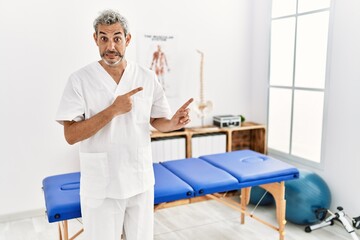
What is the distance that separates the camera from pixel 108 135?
157 centimetres

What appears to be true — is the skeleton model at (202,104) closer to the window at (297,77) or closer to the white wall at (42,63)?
the white wall at (42,63)

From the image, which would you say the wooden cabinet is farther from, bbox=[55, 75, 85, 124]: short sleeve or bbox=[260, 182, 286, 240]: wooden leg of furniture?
bbox=[55, 75, 85, 124]: short sleeve

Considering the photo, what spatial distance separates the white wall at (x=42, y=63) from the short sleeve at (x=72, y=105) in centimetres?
161

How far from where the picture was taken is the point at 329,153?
3.00 metres

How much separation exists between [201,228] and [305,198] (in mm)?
874

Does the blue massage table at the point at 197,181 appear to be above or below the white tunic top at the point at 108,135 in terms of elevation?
below

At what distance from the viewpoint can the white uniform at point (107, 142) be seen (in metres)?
1.55

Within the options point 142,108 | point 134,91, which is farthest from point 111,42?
point 142,108

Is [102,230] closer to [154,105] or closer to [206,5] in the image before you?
[154,105]

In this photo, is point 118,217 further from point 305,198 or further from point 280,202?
point 305,198

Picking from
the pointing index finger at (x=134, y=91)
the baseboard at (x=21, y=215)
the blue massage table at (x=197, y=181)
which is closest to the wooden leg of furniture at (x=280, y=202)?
the blue massage table at (x=197, y=181)

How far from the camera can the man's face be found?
151cm

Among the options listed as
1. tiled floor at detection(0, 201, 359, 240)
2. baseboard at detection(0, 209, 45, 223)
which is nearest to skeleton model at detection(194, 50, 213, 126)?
tiled floor at detection(0, 201, 359, 240)

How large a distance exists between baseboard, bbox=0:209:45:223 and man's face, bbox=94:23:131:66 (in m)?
2.11
